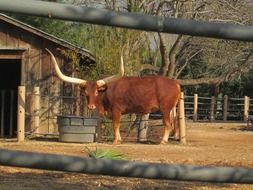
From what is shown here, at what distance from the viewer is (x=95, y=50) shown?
63.2ft

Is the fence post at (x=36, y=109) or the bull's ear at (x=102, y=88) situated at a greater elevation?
the bull's ear at (x=102, y=88)

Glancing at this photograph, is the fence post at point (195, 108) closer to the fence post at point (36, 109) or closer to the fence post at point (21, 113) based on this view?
the fence post at point (36, 109)

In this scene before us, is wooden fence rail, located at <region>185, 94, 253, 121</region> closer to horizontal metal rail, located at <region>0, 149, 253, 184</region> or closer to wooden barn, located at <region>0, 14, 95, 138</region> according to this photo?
wooden barn, located at <region>0, 14, 95, 138</region>

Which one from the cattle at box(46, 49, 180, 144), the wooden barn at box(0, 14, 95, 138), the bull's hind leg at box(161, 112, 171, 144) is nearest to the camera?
the cattle at box(46, 49, 180, 144)

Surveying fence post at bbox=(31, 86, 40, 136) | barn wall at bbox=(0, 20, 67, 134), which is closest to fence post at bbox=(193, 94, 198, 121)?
barn wall at bbox=(0, 20, 67, 134)

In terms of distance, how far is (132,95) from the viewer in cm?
1552

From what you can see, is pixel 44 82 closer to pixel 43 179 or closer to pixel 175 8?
pixel 175 8

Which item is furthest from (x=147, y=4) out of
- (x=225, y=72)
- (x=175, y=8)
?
(x=225, y=72)

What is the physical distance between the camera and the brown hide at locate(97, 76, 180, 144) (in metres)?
15.4

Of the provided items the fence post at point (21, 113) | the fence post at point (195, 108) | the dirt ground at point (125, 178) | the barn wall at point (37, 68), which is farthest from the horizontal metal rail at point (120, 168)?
the fence post at point (195, 108)

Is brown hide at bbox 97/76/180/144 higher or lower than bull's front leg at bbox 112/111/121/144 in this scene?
higher

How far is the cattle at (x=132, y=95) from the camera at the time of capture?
15.3 m

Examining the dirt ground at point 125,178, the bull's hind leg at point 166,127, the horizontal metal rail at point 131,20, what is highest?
the horizontal metal rail at point 131,20

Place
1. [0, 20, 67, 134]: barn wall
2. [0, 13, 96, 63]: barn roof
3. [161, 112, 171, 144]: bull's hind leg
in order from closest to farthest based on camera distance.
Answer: [161, 112, 171, 144]: bull's hind leg < [0, 13, 96, 63]: barn roof < [0, 20, 67, 134]: barn wall
